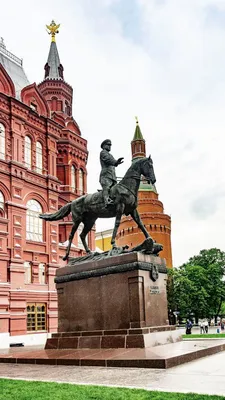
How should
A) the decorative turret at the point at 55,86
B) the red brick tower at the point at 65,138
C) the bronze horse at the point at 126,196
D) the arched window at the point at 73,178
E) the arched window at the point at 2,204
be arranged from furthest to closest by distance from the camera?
the decorative turret at the point at 55,86 → the arched window at the point at 73,178 → the red brick tower at the point at 65,138 → the arched window at the point at 2,204 → the bronze horse at the point at 126,196

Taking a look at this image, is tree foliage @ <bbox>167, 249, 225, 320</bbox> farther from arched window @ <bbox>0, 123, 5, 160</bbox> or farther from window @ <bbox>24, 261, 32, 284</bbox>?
arched window @ <bbox>0, 123, 5, 160</bbox>

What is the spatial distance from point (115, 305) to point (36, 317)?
941 inches

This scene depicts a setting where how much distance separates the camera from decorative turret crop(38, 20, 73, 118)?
157ft

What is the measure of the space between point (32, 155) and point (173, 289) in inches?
1178

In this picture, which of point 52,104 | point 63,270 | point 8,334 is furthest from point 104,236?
point 63,270

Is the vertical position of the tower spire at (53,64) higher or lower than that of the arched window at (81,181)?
higher

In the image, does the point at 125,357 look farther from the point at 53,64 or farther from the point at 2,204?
the point at 53,64

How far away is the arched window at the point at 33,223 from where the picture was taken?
36.8 metres

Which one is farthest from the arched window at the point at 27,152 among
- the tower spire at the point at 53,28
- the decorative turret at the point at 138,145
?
the decorative turret at the point at 138,145

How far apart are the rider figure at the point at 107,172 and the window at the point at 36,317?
22773 millimetres

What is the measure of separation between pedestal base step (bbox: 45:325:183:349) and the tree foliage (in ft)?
152

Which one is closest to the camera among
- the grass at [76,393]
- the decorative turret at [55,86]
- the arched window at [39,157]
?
the grass at [76,393]

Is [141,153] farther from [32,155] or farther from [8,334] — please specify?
[8,334]

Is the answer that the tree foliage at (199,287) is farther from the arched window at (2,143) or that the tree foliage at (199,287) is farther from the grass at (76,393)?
the grass at (76,393)
